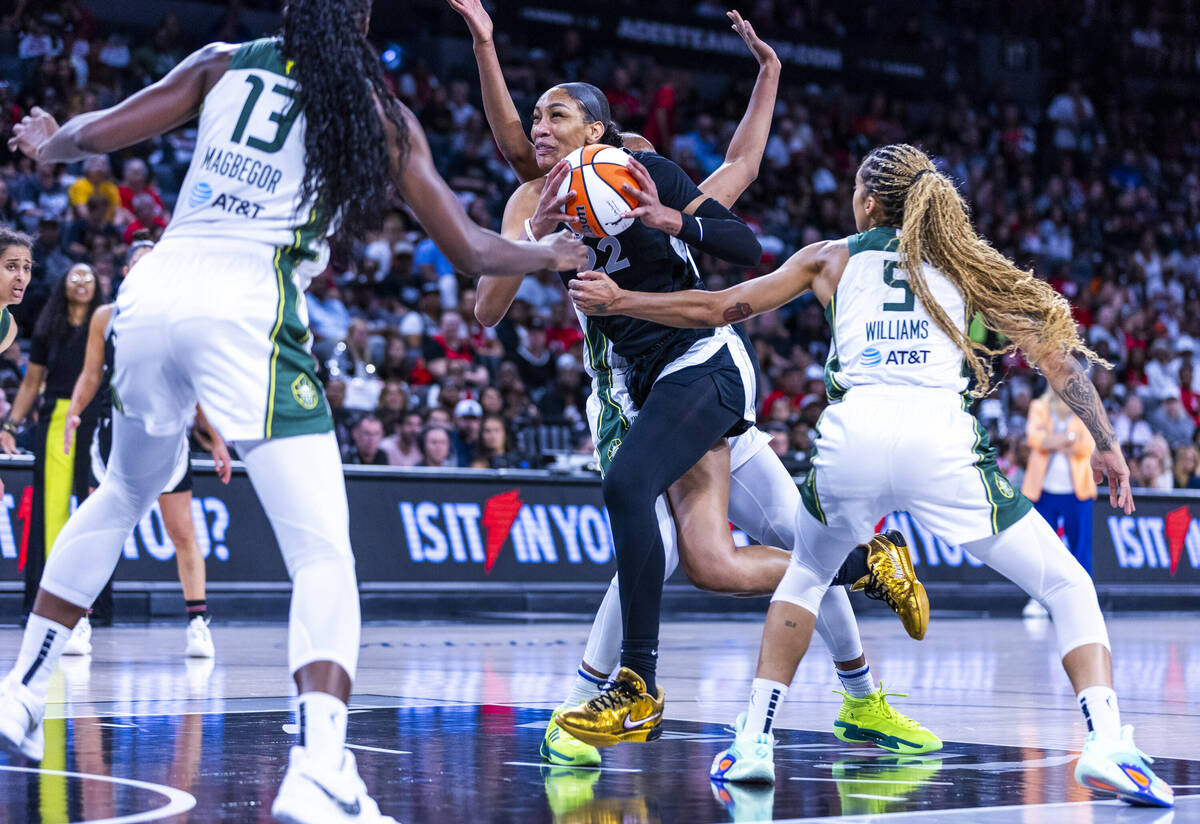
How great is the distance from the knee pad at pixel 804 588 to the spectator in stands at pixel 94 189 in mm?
10346

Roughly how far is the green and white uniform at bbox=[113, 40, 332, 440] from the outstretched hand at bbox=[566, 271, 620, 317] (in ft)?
3.50

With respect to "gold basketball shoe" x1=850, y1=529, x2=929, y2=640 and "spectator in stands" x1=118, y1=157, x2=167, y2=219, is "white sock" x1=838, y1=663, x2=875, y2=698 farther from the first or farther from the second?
"spectator in stands" x1=118, y1=157, x2=167, y2=219

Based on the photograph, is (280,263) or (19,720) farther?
(19,720)

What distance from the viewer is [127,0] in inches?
704

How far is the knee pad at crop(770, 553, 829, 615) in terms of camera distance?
4512 mm

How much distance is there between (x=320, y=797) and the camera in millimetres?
3244

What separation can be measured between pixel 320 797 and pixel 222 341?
1.02 metres

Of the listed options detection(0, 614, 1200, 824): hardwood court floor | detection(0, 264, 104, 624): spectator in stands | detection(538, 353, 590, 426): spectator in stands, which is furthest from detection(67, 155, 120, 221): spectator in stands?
detection(0, 614, 1200, 824): hardwood court floor

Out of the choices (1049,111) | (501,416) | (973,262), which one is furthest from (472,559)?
(1049,111)

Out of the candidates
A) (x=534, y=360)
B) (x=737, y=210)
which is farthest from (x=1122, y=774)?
(x=737, y=210)

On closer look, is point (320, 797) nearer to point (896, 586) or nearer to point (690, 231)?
point (690, 231)

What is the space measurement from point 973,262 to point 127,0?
50.5 feet

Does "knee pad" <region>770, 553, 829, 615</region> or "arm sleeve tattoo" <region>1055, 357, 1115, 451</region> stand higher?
"arm sleeve tattoo" <region>1055, 357, 1115, 451</region>

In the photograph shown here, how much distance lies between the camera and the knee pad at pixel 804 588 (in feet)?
14.8
